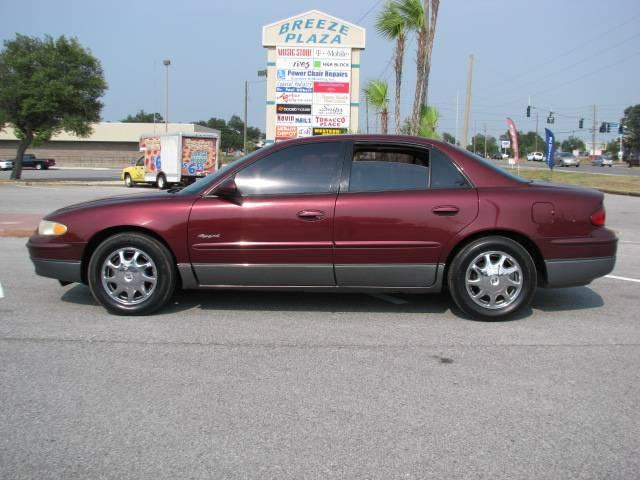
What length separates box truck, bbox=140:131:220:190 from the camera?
28.7 meters

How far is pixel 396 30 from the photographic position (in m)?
15.8

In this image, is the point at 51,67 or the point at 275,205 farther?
the point at 51,67

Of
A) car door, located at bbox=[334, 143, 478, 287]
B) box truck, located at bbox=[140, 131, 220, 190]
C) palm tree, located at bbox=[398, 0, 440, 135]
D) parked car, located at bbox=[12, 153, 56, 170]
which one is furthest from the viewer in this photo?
parked car, located at bbox=[12, 153, 56, 170]

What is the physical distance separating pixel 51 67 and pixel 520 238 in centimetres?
3008

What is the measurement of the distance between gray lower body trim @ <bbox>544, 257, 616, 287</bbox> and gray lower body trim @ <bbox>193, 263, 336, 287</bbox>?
1.86 meters

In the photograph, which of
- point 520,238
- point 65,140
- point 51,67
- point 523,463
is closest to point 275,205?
point 520,238

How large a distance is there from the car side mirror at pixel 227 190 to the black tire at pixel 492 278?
194 cm

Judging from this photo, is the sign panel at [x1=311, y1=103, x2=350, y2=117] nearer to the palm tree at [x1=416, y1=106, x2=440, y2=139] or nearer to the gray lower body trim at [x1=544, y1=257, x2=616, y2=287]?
the palm tree at [x1=416, y1=106, x2=440, y2=139]

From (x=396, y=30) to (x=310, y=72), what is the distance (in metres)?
3.74

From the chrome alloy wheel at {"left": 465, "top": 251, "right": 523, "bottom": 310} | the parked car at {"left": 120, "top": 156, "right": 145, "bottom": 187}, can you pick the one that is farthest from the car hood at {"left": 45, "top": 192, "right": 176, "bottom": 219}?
Result: the parked car at {"left": 120, "top": 156, "right": 145, "bottom": 187}

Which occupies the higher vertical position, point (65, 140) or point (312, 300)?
point (65, 140)

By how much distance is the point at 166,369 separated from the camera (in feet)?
13.0

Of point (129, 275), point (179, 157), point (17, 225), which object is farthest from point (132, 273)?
point (179, 157)

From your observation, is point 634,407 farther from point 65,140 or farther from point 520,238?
point 65,140
